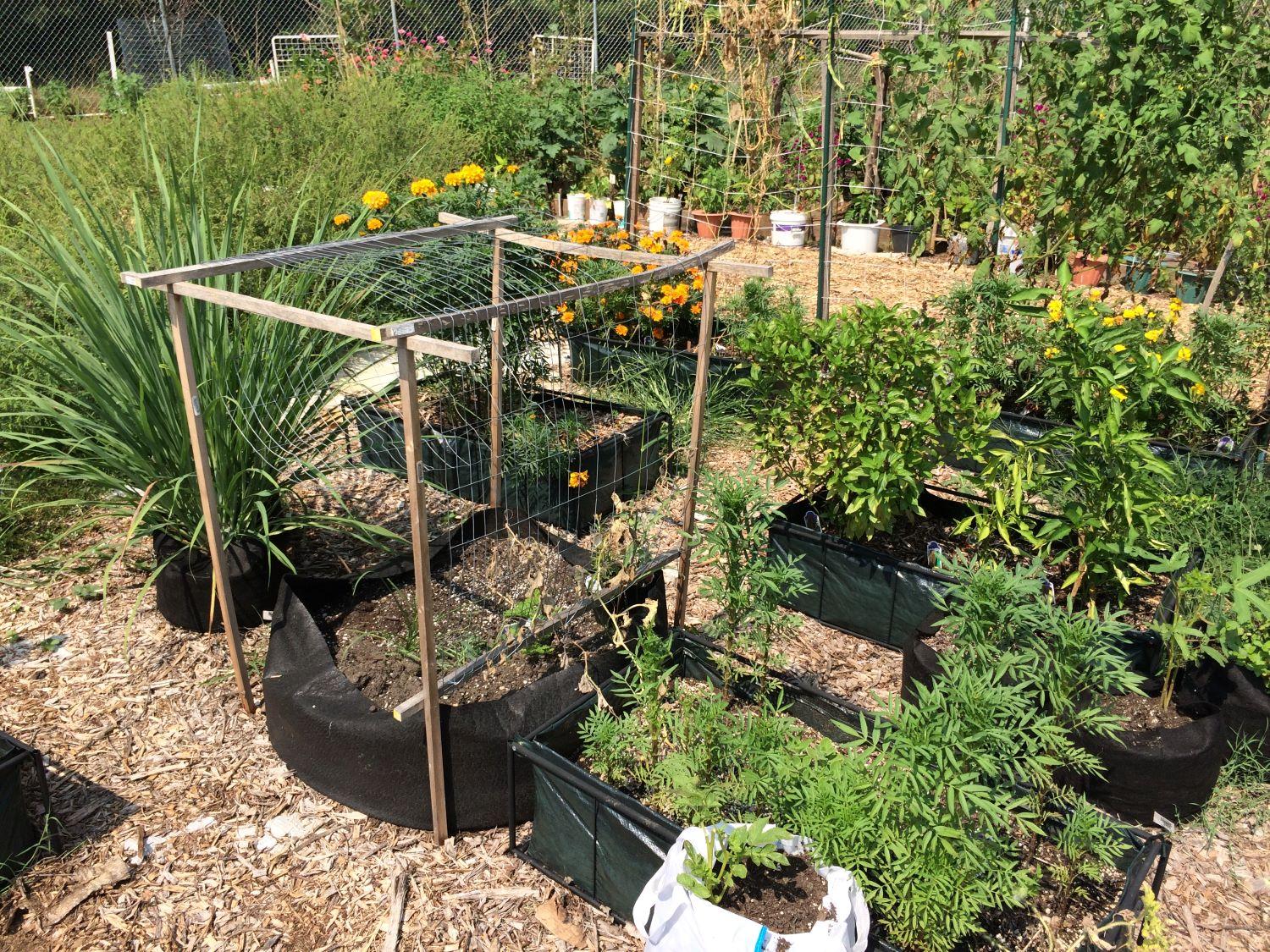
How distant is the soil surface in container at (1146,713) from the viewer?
289cm

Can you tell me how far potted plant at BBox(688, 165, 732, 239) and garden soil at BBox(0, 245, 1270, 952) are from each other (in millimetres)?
6451

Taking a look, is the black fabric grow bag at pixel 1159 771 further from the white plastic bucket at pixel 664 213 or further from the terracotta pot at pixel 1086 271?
the white plastic bucket at pixel 664 213

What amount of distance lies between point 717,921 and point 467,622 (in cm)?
149

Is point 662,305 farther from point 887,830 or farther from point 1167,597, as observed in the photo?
point 887,830

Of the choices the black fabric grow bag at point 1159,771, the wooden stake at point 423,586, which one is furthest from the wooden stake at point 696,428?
the black fabric grow bag at point 1159,771

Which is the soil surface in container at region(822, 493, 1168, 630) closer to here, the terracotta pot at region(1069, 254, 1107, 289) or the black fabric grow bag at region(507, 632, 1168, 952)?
the black fabric grow bag at region(507, 632, 1168, 952)

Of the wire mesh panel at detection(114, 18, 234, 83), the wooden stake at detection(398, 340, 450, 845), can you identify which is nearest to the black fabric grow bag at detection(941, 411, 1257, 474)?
the wooden stake at detection(398, 340, 450, 845)

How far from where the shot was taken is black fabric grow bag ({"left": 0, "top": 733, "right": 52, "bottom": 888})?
246cm

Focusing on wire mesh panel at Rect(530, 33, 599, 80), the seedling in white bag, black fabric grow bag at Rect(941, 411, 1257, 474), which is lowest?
the seedling in white bag

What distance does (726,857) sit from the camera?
201 cm

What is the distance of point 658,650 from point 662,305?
3072mm

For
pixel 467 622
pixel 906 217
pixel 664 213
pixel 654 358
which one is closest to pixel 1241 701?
pixel 467 622

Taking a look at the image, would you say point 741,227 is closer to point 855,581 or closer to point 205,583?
point 855,581

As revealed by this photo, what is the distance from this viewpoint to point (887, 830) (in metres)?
2.04
